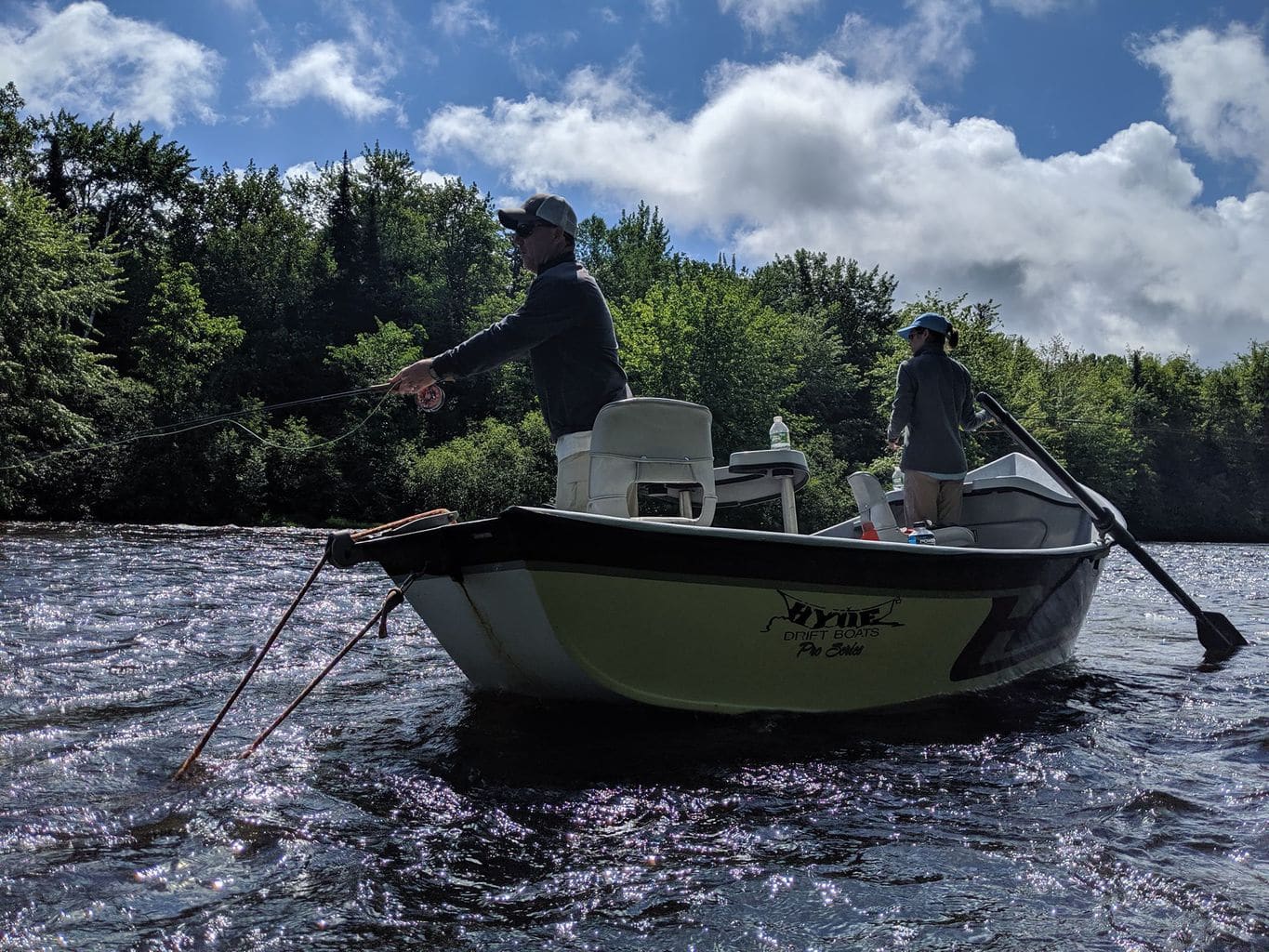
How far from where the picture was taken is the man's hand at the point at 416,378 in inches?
197

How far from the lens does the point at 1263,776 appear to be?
4.75 m

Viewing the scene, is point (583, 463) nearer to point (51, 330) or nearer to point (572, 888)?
point (572, 888)

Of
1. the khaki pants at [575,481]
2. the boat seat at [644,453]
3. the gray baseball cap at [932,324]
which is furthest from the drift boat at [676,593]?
the gray baseball cap at [932,324]

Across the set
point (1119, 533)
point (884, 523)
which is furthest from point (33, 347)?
point (1119, 533)

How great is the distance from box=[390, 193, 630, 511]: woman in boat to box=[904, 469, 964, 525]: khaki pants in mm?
3293

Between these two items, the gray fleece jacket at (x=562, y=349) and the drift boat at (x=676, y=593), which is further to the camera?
the gray fleece jacket at (x=562, y=349)

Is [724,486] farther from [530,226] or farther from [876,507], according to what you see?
[530,226]

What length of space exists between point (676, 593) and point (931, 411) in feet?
12.1

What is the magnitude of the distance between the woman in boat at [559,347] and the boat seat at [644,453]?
0.26m

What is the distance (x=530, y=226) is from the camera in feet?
16.9

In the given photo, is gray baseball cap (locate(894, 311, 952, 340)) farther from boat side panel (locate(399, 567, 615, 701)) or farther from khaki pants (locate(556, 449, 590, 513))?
boat side panel (locate(399, 567, 615, 701))

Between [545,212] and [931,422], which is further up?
Answer: [545,212]

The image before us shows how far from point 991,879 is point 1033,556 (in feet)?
11.5

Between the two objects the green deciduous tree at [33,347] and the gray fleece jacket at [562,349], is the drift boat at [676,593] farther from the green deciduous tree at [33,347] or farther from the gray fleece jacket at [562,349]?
the green deciduous tree at [33,347]
